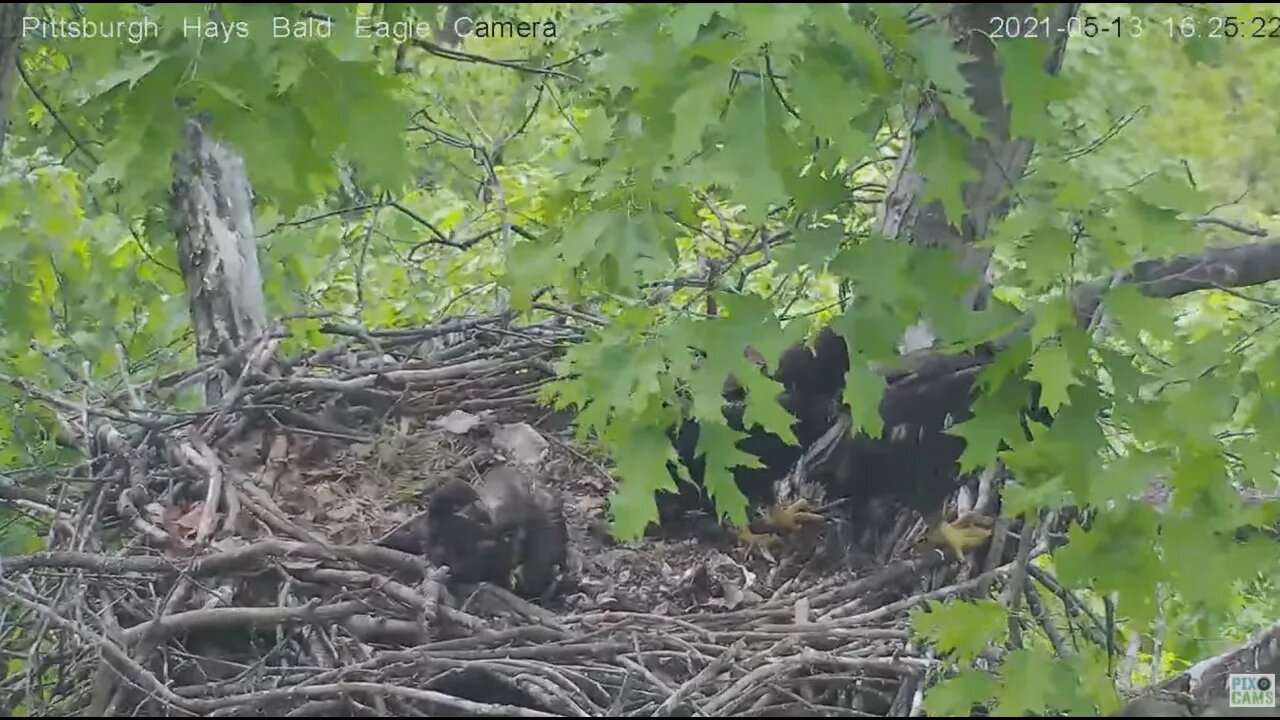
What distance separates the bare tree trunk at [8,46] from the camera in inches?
86.5

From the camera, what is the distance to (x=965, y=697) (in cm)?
220

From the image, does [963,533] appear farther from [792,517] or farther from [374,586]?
[374,586]

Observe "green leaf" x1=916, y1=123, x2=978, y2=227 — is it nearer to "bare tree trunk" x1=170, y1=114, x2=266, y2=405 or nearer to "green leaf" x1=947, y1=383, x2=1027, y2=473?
"green leaf" x1=947, y1=383, x2=1027, y2=473

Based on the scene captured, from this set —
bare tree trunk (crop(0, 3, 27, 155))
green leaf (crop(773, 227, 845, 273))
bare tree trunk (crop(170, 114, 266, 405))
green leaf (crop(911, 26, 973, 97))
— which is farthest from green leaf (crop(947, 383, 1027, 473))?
bare tree trunk (crop(170, 114, 266, 405))

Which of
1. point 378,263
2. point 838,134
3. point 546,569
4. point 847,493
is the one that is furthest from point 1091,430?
point 378,263

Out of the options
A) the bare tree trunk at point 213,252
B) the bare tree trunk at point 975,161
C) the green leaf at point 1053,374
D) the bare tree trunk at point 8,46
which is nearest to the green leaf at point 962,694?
the green leaf at point 1053,374

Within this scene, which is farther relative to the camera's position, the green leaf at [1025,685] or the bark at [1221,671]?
the bark at [1221,671]

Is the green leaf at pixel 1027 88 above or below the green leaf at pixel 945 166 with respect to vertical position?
above

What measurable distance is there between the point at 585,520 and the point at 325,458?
886 millimetres

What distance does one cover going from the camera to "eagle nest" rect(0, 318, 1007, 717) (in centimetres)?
270

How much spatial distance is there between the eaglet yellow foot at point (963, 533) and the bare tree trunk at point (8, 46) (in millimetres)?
2344

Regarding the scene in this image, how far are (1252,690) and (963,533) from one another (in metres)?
0.80

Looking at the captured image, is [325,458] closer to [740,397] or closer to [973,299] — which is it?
[740,397]

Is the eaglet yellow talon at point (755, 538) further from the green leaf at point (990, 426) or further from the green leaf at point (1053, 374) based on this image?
the green leaf at point (1053, 374)
